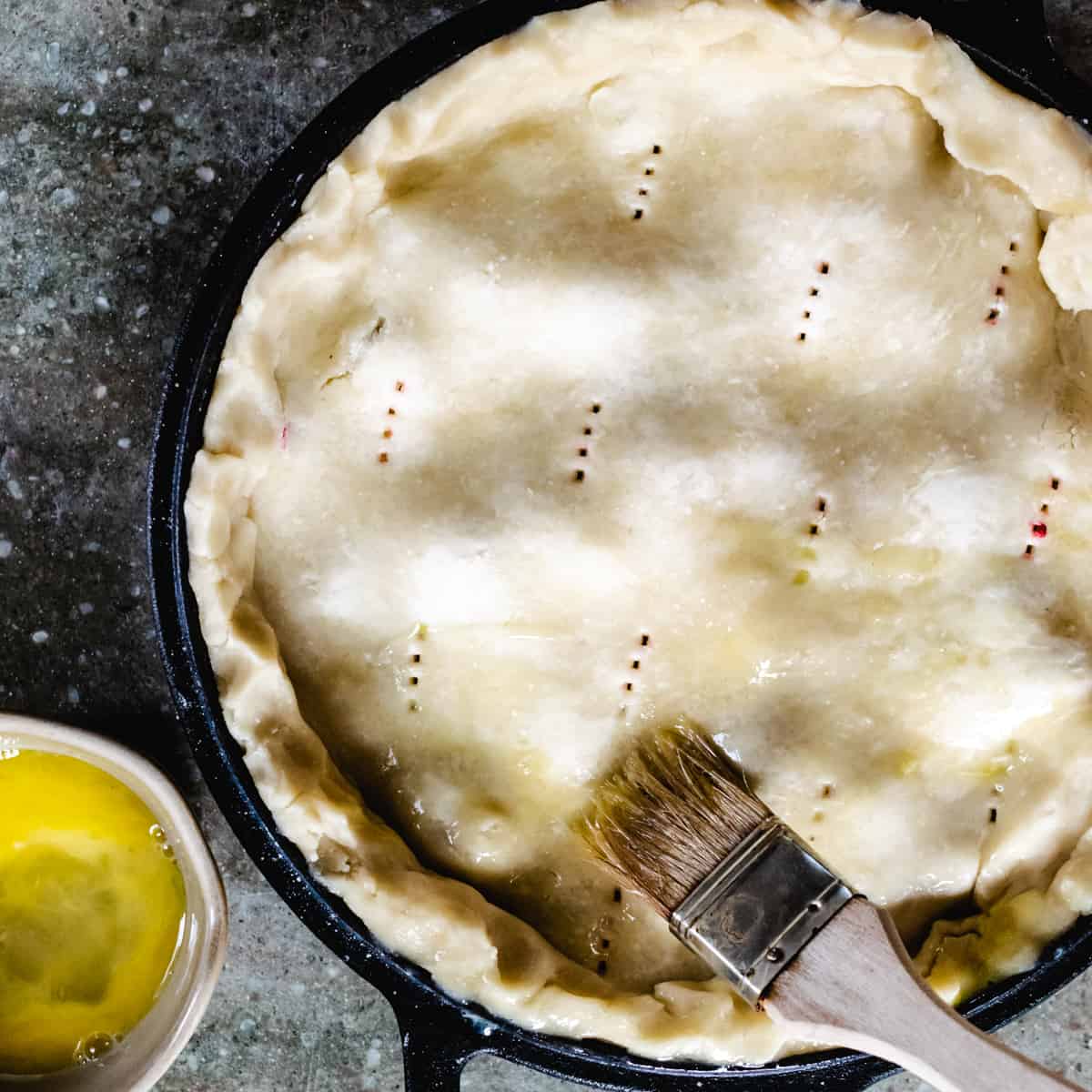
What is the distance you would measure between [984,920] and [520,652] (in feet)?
1.37

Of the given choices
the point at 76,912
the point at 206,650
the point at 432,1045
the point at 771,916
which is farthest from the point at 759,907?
the point at 76,912

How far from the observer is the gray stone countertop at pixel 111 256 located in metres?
1.06

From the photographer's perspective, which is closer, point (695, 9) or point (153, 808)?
point (695, 9)

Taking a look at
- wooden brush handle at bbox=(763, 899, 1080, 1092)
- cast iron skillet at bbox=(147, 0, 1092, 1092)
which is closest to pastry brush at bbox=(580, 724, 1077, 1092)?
wooden brush handle at bbox=(763, 899, 1080, 1092)

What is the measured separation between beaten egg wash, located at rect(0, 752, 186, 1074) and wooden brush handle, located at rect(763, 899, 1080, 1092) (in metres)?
0.53

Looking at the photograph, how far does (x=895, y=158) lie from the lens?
88 cm

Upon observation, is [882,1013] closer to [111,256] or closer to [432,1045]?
[432,1045]

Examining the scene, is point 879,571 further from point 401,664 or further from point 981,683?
point 401,664

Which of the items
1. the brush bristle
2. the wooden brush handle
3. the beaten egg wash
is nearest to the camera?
the wooden brush handle

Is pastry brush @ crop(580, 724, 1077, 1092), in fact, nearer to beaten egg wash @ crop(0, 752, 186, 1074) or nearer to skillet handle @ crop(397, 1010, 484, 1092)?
skillet handle @ crop(397, 1010, 484, 1092)

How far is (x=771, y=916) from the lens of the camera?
2.68ft

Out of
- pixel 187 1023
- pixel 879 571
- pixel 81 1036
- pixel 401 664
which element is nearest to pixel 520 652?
pixel 401 664

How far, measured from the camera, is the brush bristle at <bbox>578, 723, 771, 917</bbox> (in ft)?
2.82

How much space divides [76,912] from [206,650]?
0.31 metres
